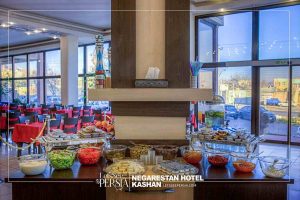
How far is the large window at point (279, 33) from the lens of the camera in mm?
7090

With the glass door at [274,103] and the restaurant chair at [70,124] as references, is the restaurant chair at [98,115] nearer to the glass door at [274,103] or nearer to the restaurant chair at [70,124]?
the restaurant chair at [70,124]

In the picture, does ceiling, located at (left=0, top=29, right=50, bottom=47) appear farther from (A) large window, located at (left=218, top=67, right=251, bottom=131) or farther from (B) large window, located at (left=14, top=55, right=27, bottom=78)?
(A) large window, located at (left=218, top=67, right=251, bottom=131)

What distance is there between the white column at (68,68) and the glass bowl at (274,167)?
8985 mm

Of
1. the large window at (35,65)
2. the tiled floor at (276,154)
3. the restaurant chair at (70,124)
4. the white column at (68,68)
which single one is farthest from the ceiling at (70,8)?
the large window at (35,65)

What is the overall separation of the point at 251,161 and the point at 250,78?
5995 millimetres

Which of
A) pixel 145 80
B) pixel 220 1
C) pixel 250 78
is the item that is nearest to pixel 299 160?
pixel 250 78

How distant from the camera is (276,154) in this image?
20.1 ft

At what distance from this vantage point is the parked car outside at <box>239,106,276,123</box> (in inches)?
300

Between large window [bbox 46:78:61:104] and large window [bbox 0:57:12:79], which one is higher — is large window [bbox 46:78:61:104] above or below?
below

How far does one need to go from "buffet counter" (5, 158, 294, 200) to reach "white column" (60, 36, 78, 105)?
8.41 m

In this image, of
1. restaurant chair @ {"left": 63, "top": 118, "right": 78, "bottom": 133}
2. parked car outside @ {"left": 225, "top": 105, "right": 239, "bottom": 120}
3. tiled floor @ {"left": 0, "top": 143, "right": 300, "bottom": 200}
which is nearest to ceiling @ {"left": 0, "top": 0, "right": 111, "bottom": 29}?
restaurant chair @ {"left": 63, "top": 118, "right": 78, "bottom": 133}

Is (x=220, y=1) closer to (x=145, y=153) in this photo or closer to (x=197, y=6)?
(x=197, y=6)

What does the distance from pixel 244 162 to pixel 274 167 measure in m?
0.22

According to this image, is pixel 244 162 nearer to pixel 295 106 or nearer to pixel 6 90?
pixel 295 106
